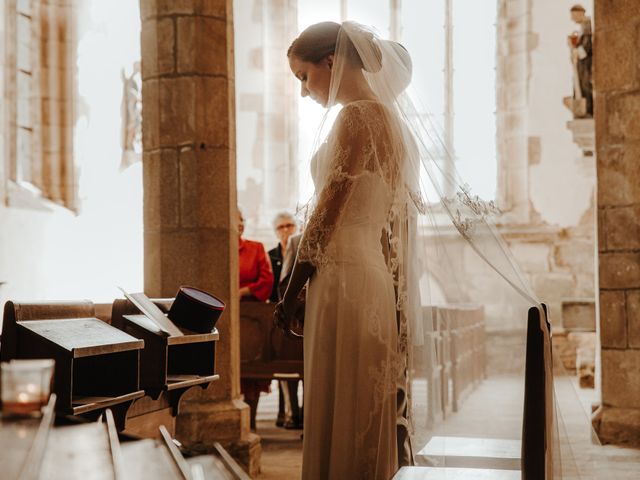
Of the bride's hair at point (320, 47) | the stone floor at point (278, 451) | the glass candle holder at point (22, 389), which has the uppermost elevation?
the bride's hair at point (320, 47)

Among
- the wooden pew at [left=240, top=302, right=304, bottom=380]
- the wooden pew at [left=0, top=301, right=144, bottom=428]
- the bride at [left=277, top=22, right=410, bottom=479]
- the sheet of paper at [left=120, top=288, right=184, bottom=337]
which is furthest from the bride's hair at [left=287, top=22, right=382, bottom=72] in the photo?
the wooden pew at [left=240, top=302, right=304, bottom=380]

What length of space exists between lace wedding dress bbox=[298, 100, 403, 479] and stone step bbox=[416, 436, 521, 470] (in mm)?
123

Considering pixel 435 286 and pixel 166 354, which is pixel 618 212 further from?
pixel 166 354

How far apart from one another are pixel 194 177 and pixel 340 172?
2.11 metres

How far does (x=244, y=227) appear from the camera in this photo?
313 inches

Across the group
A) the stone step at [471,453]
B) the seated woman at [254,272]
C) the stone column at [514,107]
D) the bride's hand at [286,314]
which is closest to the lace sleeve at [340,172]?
the bride's hand at [286,314]

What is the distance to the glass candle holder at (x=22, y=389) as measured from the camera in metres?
1.07

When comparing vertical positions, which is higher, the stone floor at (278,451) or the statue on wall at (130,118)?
the statue on wall at (130,118)

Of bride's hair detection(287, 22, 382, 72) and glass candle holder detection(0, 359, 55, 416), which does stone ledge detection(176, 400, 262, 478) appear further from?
glass candle holder detection(0, 359, 55, 416)

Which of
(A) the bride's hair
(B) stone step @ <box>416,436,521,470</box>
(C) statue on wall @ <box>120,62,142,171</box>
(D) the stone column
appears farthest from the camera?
(D) the stone column

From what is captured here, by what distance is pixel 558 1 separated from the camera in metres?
11.4

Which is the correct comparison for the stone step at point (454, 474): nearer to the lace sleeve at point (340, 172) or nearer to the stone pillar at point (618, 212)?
the lace sleeve at point (340, 172)

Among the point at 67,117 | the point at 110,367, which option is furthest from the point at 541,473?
the point at 67,117

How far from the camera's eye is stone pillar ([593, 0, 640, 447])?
5520 mm
